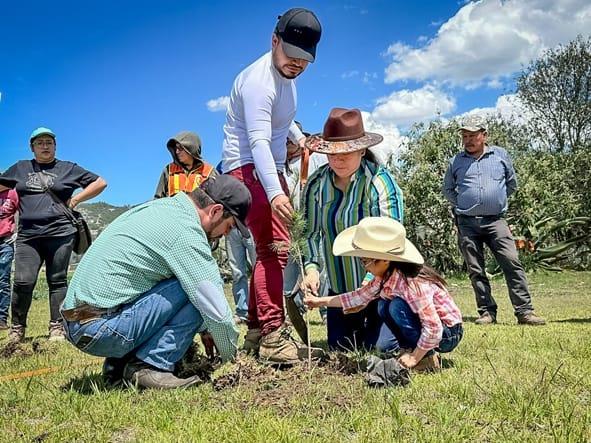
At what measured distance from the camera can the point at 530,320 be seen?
21.5ft

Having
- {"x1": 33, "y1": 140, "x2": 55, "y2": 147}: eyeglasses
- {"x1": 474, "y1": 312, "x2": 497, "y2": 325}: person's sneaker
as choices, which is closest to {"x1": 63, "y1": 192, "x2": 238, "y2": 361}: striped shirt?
{"x1": 33, "y1": 140, "x2": 55, "y2": 147}: eyeglasses

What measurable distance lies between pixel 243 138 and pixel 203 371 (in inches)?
62.8

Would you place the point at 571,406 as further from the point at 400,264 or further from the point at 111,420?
the point at 111,420

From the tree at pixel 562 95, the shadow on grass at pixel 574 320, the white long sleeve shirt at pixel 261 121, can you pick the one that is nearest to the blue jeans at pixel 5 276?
the white long sleeve shirt at pixel 261 121

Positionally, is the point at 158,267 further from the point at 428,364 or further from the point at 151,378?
the point at 428,364

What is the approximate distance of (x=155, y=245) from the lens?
3.21 meters

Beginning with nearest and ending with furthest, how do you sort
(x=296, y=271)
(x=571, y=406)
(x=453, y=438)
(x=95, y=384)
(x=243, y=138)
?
1. (x=453, y=438)
2. (x=571, y=406)
3. (x=95, y=384)
4. (x=243, y=138)
5. (x=296, y=271)

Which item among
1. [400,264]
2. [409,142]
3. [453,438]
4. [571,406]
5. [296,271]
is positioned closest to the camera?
[453,438]

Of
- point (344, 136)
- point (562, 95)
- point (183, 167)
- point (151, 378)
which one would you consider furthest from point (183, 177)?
point (562, 95)

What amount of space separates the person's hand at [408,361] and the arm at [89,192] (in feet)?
14.4

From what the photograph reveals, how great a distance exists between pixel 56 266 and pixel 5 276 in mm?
2503

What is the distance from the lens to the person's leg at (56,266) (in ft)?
20.7

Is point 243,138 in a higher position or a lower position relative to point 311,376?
Result: higher

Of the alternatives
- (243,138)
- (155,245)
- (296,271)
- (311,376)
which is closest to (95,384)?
(155,245)
